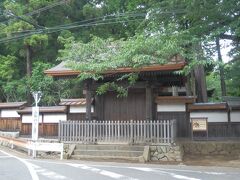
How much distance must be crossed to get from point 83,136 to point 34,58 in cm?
2139

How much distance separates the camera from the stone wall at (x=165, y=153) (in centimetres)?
1791

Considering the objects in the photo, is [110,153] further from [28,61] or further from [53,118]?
[28,61]

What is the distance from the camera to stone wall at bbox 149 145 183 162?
17.9m

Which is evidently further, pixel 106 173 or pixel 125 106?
pixel 125 106

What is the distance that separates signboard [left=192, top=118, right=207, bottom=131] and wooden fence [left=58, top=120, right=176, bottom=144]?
3.21 metres

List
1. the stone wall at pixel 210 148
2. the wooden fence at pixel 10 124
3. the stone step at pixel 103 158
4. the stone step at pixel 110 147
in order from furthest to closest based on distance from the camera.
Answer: the wooden fence at pixel 10 124, the stone wall at pixel 210 148, the stone step at pixel 110 147, the stone step at pixel 103 158

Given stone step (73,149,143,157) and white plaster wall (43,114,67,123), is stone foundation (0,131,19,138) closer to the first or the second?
white plaster wall (43,114,67,123)

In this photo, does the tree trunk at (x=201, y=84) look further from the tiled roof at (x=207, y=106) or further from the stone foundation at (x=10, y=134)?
the stone foundation at (x=10, y=134)

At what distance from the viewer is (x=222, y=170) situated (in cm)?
1461

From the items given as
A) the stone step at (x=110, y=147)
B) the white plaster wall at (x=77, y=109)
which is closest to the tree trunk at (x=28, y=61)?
the white plaster wall at (x=77, y=109)

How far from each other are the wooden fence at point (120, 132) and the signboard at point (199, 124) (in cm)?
321

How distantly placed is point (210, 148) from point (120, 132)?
5.58 metres

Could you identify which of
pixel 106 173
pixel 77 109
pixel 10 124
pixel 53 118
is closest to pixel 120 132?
pixel 106 173

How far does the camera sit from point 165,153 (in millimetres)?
18047
